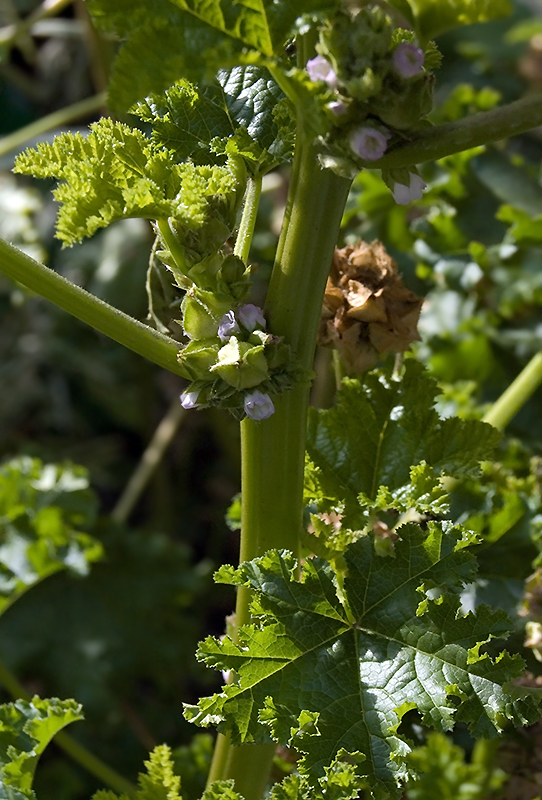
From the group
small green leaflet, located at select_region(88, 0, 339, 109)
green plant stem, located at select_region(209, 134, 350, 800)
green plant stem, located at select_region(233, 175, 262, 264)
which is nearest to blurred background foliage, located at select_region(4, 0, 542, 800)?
green plant stem, located at select_region(209, 134, 350, 800)

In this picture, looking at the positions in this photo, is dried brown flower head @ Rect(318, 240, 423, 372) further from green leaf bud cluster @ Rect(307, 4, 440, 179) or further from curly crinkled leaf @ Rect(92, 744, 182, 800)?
curly crinkled leaf @ Rect(92, 744, 182, 800)

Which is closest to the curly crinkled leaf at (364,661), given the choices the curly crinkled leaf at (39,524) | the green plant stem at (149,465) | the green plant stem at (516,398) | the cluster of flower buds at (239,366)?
the cluster of flower buds at (239,366)

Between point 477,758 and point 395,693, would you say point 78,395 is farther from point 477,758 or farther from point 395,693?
point 395,693

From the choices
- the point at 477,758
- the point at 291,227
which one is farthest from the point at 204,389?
the point at 477,758

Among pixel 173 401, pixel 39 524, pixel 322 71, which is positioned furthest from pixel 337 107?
pixel 173 401

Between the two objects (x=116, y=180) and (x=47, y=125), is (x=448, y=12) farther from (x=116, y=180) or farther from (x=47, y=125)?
(x=47, y=125)

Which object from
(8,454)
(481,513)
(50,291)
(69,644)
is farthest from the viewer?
(8,454)

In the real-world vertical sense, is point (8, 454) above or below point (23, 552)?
above

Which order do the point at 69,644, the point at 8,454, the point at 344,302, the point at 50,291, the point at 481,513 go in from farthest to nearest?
the point at 8,454, the point at 69,644, the point at 481,513, the point at 344,302, the point at 50,291
